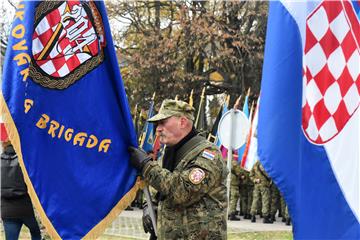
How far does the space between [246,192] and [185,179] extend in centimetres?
1125

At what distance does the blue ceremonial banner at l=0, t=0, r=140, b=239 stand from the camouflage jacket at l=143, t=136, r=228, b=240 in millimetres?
358

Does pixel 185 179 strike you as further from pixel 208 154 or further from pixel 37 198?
pixel 37 198

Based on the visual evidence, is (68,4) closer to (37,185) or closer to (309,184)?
(37,185)

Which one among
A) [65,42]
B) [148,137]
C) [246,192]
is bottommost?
[246,192]

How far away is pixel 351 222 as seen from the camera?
434 cm

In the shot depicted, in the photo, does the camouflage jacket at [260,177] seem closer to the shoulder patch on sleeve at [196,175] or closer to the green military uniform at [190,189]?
the green military uniform at [190,189]

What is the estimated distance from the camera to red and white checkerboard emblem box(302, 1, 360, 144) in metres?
4.23

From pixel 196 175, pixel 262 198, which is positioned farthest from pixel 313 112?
pixel 262 198

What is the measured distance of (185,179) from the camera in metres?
4.15

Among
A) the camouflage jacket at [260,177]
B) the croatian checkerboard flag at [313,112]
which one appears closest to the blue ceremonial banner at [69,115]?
the croatian checkerboard flag at [313,112]

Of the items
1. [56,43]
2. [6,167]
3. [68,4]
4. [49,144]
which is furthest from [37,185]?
[6,167]

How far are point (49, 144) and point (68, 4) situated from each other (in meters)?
1.02

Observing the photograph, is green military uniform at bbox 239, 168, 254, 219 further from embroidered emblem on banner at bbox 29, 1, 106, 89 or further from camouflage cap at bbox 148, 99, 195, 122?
embroidered emblem on banner at bbox 29, 1, 106, 89

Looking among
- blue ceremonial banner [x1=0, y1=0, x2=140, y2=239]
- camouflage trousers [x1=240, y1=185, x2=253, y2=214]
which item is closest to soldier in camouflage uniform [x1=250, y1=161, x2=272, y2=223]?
camouflage trousers [x1=240, y1=185, x2=253, y2=214]
